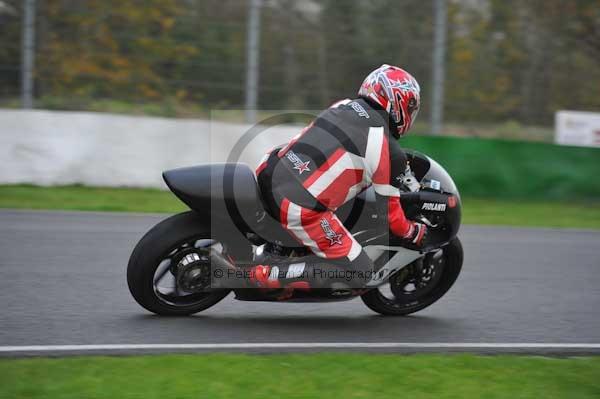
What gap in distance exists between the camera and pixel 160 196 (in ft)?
37.3

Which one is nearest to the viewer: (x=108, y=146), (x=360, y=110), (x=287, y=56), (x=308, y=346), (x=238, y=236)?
(x=308, y=346)

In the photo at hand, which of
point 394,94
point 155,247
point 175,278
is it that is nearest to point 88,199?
point 175,278

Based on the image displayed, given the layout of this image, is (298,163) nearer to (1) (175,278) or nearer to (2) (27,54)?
(1) (175,278)

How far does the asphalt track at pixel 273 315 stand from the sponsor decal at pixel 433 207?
87 centimetres

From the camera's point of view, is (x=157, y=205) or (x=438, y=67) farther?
(x=438, y=67)

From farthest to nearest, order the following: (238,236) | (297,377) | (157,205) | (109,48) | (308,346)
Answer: (109,48)
(157,205)
(238,236)
(308,346)
(297,377)

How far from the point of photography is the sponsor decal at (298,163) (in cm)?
510

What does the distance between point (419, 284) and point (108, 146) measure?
6.90 metres

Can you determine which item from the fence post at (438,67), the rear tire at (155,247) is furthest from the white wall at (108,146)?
the rear tire at (155,247)

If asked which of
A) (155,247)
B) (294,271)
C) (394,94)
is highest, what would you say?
(394,94)

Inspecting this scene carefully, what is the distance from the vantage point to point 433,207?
5.37 m

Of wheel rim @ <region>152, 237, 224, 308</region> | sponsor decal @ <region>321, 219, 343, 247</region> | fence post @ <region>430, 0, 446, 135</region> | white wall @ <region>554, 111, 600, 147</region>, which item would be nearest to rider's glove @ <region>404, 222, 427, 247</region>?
sponsor decal @ <region>321, 219, 343, 247</region>

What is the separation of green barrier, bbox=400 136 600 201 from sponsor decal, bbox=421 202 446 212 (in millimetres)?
7068

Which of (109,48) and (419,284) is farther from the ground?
(109,48)
